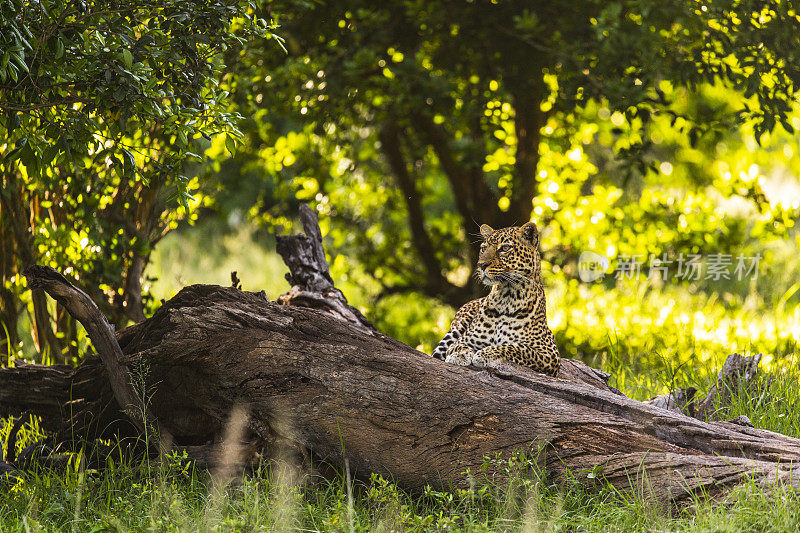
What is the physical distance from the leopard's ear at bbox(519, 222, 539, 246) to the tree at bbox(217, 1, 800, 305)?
5.41 ft

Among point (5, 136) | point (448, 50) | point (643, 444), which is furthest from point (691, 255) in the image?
point (5, 136)

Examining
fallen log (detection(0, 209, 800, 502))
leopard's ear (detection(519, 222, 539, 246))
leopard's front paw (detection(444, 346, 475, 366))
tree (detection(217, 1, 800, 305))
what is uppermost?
tree (detection(217, 1, 800, 305))

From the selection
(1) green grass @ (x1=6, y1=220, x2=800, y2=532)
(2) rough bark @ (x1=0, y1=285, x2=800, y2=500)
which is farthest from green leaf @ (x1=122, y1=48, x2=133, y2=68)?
(1) green grass @ (x1=6, y1=220, x2=800, y2=532)

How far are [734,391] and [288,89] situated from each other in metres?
4.88

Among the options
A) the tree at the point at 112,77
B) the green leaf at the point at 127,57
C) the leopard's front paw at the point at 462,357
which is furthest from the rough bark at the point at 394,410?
the green leaf at the point at 127,57

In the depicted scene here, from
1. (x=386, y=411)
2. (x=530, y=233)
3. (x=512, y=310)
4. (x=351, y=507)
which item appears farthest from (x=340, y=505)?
(x=530, y=233)

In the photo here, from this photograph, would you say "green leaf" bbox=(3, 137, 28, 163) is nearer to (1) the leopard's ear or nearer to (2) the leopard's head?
(2) the leopard's head

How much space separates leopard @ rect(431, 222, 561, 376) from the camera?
16.8ft

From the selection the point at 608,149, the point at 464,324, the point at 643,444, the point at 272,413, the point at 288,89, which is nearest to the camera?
the point at 643,444

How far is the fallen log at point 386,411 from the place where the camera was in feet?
13.5

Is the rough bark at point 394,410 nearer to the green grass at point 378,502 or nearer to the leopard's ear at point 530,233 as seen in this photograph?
the green grass at point 378,502

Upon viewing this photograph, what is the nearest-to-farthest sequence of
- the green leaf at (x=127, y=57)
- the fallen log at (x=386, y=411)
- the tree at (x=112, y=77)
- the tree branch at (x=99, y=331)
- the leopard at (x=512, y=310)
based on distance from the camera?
the green leaf at (x=127, y=57)
the tree at (x=112, y=77)
the fallen log at (x=386, y=411)
the tree branch at (x=99, y=331)
the leopard at (x=512, y=310)

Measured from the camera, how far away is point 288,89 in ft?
26.1

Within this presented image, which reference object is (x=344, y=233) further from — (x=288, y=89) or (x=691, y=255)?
(x=691, y=255)
